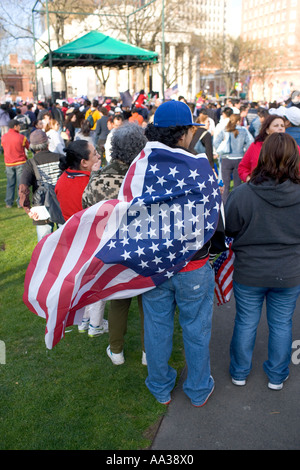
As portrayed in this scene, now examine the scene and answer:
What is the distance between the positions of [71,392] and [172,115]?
7.45ft

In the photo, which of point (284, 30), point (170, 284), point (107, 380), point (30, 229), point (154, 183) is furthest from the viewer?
point (284, 30)

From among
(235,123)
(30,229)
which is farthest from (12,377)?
(235,123)

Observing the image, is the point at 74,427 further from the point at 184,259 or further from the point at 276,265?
the point at 276,265

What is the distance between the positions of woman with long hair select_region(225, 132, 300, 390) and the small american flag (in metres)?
0.15

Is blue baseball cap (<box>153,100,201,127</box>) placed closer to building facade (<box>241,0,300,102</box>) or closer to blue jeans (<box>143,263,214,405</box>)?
blue jeans (<box>143,263,214,405</box>)

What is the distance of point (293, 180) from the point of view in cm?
304

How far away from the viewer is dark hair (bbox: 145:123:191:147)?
2814mm

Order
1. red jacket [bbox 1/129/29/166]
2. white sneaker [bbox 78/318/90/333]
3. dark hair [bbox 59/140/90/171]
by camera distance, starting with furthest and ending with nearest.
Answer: red jacket [bbox 1/129/29/166] → white sneaker [bbox 78/318/90/333] → dark hair [bbox 59/140/90/171]

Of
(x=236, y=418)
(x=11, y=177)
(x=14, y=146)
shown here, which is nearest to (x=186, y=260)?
(x=236, y=418)

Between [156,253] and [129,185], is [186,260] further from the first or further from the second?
[129,185]

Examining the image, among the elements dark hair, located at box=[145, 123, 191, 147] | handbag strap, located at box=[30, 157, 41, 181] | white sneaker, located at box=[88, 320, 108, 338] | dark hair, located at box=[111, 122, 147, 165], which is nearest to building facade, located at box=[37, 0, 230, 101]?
handbag strap, located at box=[30, 157, 41, 181]

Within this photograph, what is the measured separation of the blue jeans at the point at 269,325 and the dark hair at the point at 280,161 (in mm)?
797

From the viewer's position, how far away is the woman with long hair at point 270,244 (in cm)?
303

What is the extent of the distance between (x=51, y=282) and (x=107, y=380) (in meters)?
1.06
